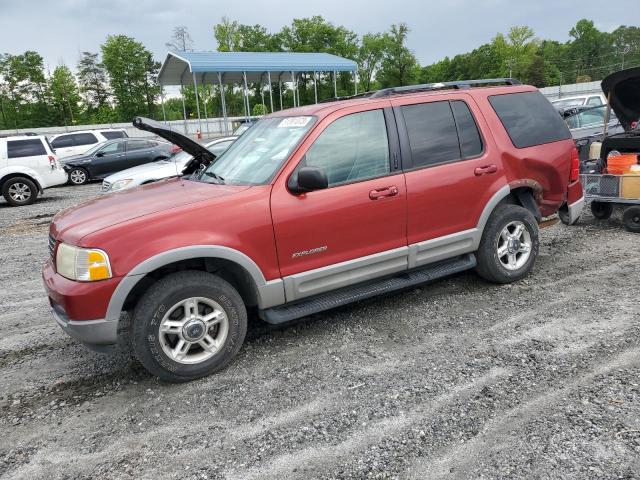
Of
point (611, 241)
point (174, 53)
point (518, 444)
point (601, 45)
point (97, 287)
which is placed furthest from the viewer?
point (601, 45)

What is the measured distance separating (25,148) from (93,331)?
12.6 meters

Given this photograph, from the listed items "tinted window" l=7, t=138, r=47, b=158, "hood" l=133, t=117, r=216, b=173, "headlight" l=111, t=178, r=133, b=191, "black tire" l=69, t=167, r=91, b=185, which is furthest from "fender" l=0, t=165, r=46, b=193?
"hood" l=133, t=117, r=216, b=173

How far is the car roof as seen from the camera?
4.39m

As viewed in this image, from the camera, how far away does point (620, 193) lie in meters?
7.01

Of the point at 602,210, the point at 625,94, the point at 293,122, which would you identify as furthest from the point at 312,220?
the point at 625,94

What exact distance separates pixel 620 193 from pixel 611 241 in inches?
32.8

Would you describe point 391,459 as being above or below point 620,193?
below

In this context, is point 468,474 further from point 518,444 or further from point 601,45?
point 601,45

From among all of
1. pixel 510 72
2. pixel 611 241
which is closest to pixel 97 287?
pixel 611 241

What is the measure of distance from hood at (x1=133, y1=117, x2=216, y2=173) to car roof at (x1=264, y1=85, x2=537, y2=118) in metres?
0.98

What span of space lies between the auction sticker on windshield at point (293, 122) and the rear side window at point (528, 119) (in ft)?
6.68

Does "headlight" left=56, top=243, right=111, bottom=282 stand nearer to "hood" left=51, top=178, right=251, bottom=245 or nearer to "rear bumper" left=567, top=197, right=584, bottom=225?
"hood" left=51, top=178, right=251, bottom=245

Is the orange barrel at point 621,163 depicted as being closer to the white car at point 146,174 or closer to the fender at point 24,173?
the white car at point 146,174

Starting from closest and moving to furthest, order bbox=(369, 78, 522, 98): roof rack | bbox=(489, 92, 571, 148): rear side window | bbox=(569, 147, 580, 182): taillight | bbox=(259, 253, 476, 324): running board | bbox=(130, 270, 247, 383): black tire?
1. bbox=(130, 270, 247, 383): black tire
2. bbox=(259, 253, 476, 324): running board
3. bbox=(369, 78, 522, 98): roof rack
4. bbox=(489, 92, 571, 148): rear side window
5. bbox=(569, 147, 580, 182): taillight
